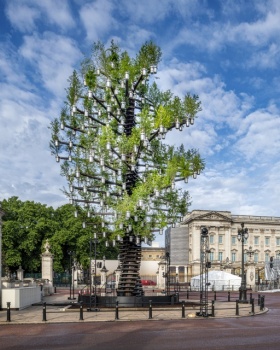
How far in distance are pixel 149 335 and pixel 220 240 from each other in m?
98.9

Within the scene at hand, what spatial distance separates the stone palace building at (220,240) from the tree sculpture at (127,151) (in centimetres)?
8077

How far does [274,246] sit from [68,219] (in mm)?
64103

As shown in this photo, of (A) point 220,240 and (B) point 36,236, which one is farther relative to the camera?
(A) point 220,240

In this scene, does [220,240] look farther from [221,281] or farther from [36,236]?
[36,236]

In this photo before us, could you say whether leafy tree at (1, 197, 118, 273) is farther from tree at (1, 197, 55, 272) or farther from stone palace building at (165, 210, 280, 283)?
stone palace building at (165, 210, 280, 283)

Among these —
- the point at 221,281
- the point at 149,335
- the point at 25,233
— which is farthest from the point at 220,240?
the point at 149,335

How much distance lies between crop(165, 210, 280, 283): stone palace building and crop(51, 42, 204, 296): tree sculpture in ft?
265

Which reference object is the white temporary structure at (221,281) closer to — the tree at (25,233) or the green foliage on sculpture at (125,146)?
the tree at (25,233)

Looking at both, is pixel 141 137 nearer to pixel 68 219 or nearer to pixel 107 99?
pixel 107 99

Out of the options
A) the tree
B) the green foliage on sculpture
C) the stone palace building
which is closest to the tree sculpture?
the green foliage on sculpture

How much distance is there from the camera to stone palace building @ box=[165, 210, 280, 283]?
11312cm

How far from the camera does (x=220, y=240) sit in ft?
376

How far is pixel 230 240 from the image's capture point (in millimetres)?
115438

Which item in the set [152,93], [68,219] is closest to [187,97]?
[152,93]
